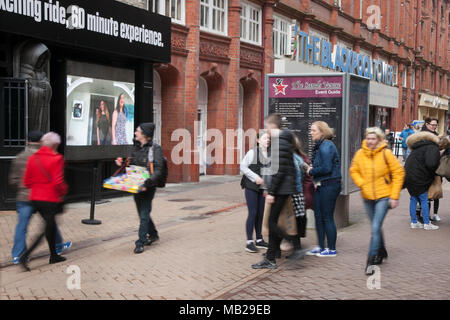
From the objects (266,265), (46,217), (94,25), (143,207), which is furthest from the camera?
(94,25)

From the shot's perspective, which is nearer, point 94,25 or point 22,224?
point 22,224

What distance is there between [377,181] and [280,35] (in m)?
17.2

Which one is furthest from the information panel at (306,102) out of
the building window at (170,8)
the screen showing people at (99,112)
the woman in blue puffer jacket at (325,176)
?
the building window at (170,8)

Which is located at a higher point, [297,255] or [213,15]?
[213,15]

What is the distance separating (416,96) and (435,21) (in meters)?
11.8

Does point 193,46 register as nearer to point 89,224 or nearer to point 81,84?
point 81,84

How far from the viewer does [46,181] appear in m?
6.92

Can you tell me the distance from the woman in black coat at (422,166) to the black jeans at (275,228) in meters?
3.75

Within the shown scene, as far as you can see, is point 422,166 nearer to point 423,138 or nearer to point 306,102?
point 423,138

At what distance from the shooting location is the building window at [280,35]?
74.7ft

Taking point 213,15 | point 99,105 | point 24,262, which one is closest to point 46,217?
point 24,262

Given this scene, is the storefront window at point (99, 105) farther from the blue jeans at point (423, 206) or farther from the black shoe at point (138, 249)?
the blue jeans at point (423, 206)

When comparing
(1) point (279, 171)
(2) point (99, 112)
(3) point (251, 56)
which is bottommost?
(1) point (279, 171)

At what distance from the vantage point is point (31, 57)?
11.5m
